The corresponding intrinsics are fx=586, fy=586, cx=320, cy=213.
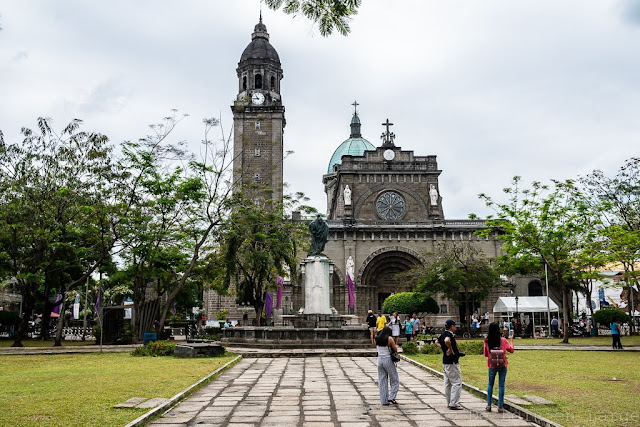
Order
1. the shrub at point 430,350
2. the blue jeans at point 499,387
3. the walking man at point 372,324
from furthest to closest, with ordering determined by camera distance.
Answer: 1. the shrub at point 430,350
2. the walking man at point 372,324
3. the blue jeans at point 499,387

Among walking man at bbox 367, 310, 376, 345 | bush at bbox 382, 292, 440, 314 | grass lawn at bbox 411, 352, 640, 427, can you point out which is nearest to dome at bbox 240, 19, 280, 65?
bush at bbox 382, 292, 440, 314

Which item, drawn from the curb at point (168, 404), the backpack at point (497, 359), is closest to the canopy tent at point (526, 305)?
the curb at point (168, 404)

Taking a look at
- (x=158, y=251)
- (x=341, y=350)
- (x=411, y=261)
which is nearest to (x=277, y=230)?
(x=158, y=251)

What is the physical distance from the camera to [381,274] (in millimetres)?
50281

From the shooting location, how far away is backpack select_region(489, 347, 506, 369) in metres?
8.58

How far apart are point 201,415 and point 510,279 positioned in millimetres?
44953

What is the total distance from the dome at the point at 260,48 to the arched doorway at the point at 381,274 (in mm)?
19465

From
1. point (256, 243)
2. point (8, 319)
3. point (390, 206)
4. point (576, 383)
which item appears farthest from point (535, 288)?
point (576, 383)

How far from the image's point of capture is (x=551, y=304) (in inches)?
1414

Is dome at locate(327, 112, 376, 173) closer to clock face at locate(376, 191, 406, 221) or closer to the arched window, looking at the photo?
clock face at locate(376, 191, 406, 221)

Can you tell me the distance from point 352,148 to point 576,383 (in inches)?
2219

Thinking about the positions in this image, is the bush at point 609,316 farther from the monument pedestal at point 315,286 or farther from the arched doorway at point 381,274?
the monument pedestal at point 315,286

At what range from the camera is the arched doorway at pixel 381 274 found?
160 feet

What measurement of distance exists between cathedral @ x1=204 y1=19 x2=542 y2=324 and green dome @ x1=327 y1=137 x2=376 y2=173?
1287cm
